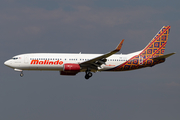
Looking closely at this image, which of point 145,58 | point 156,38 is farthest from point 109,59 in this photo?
point 156,38

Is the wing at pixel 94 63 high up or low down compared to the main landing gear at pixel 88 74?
up

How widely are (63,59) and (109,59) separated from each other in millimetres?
7682

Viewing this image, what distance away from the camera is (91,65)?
56812mm

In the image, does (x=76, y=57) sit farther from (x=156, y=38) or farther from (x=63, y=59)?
(x=156, y=38)

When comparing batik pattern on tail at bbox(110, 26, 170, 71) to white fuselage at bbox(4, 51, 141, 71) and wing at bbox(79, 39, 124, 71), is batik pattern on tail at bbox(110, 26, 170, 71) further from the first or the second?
wing at bbox(79, 39, 124, 71)

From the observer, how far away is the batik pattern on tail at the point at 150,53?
59156 mm

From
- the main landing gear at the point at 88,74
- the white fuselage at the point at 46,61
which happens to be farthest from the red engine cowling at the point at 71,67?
the main landing gear at the point at 88,74

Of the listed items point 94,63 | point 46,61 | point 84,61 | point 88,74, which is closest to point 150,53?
point 94,63

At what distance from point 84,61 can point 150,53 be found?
12.2 m

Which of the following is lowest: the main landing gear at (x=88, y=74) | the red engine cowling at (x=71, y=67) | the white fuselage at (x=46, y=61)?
the main landing gear at (x=88, y=74)

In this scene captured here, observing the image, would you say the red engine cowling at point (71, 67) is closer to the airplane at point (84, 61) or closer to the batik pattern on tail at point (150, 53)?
the airplane at point (84, 61)

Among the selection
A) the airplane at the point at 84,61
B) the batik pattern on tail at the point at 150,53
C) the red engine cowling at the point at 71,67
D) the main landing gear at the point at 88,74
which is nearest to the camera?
the red engine cowling at the point at 71,67

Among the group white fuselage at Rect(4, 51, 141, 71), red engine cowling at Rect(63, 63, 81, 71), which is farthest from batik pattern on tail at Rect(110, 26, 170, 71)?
red engine cowling at Rect(63, 63, 81, 71)

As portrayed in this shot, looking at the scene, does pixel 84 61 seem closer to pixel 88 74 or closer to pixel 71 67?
pixel 88 74
